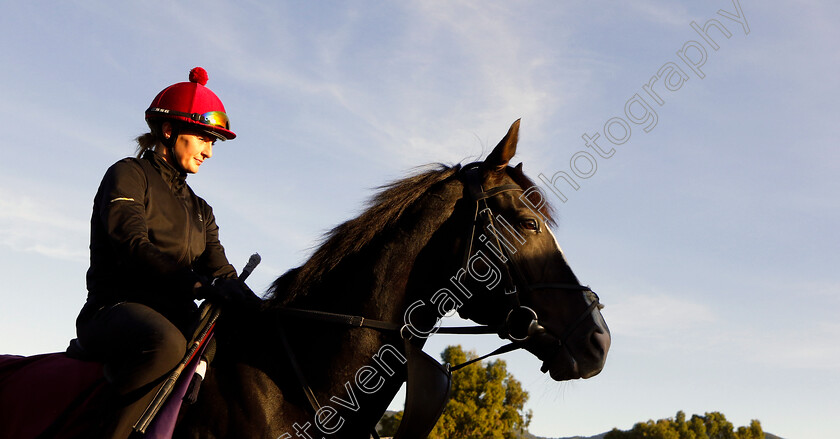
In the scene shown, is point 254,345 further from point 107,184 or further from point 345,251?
point 107,184

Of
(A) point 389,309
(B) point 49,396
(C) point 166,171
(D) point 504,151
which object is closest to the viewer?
(B) point 49,396

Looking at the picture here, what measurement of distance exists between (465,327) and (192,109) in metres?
2.45

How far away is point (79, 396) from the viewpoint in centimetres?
390

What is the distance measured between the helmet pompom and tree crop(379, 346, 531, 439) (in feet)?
127

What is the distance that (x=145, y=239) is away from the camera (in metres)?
3.94

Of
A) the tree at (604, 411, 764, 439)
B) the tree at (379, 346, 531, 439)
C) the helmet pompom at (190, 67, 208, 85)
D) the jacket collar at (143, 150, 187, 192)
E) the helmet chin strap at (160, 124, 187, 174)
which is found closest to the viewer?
the jacket collar at (143, 150, 187, 192)

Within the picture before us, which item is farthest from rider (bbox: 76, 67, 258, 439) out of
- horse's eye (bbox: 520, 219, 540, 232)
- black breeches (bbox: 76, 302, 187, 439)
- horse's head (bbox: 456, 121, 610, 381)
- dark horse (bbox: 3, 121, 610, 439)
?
horse's eye (bbox: 520, 219, 540, 232)

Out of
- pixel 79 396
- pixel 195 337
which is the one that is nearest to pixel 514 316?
pixel 195 337

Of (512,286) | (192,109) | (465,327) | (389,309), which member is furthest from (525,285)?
(192,109)

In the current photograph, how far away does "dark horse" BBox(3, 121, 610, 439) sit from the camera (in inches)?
154

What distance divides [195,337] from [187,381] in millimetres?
273

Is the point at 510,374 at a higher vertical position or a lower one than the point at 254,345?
higher

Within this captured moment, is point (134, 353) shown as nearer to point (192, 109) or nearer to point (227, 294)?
point (227, 294)

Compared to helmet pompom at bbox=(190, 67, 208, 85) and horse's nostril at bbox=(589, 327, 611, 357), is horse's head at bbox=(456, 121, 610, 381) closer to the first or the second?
horse's nostril at bbox=(589, 327, 611, 357)
